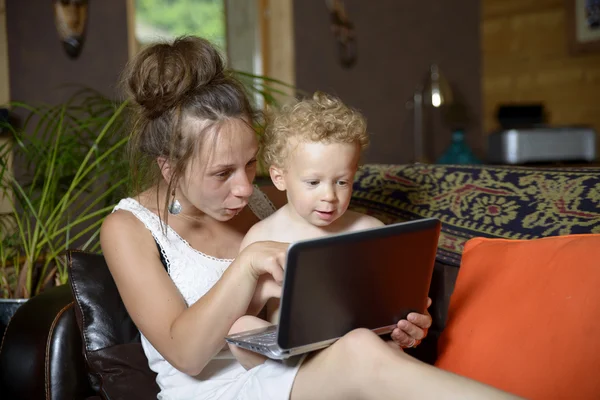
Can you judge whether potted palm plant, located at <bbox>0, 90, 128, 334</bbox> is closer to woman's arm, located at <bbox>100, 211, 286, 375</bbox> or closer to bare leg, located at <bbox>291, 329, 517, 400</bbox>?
woman's arm, located at <bbox>100, 211, 286, 375</bbox>

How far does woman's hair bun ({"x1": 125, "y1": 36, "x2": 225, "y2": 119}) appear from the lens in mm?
1422

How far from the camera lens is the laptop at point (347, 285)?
106cm

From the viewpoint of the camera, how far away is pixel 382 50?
434 cm

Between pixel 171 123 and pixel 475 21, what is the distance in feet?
12.9

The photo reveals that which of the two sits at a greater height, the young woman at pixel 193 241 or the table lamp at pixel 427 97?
the table lamp at pixel 427 97

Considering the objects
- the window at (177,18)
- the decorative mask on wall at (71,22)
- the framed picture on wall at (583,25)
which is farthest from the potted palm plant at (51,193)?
the framed picture on wall at (583,25)

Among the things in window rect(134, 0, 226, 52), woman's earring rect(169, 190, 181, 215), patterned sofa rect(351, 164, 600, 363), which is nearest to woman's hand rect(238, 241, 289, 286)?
woman's earring rect(169, 190, 181, 215)

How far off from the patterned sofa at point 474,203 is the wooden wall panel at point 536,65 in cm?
309

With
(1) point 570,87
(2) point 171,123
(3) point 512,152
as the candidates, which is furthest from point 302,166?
(1) point 570,87

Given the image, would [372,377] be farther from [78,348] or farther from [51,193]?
[51,193]

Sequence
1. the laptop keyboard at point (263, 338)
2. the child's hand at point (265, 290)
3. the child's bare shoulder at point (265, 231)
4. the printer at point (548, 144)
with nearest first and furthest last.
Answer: the laptop keyboard at point (263, 338) < the child's hand at point (265, 290) < the child's bare shoulder at point (265, 231) < the printer at point (548, 144)

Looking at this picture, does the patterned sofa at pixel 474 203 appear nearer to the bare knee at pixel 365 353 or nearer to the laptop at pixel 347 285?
the laptop at pixel 347 285

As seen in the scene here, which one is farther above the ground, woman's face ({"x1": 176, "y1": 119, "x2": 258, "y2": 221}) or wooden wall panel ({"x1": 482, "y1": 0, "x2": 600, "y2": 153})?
wooden wall panel ({"x1": 482, "y1": 0, "x2": 600, "y2": 153})

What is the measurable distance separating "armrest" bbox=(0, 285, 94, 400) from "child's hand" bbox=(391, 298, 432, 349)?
0.70 metres
